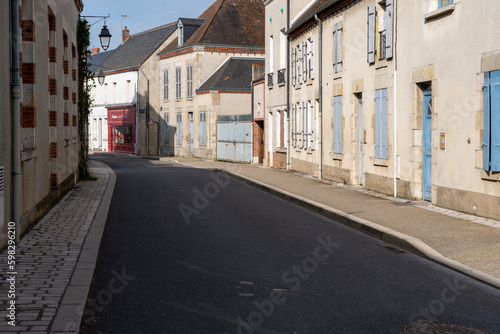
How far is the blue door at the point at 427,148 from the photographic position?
47.1ft

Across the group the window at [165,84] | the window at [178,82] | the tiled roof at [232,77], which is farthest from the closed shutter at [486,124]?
the window at [165,84]

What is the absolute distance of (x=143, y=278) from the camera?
7023 mm

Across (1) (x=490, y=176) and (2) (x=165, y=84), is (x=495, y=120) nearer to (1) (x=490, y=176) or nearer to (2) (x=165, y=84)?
(1) (x=490, y=176)

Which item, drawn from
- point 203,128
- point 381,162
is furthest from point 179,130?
point 381,162

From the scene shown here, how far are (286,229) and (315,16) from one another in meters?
12.9

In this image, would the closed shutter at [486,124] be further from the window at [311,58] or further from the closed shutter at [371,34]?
the window at [311,58]

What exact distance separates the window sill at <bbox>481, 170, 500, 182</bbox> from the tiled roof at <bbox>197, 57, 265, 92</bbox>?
2972 centimetres

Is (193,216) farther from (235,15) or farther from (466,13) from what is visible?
(235,15)

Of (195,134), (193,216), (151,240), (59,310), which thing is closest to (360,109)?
(193,216)

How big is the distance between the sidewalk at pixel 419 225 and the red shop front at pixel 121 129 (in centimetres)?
3504

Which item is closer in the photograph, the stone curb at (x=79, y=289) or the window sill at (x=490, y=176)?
the stone curb at (x=79, y=289)

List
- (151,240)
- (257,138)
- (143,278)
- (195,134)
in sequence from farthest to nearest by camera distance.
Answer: (195,134)
(257,138)
(151,240)
(143,278)

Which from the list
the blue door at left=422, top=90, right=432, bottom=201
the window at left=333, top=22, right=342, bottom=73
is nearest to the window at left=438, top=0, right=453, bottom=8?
the blue door at left=422, top=90, right=432, bottom=201

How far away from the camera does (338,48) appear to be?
2053cm
